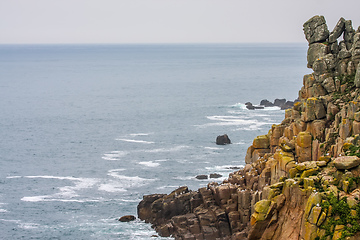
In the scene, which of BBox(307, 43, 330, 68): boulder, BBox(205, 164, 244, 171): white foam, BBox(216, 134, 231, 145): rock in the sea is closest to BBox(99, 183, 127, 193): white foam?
BBox(205, 164, 244, 171): white foam

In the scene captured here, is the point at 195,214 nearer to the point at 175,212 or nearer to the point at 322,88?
the point at 175,212

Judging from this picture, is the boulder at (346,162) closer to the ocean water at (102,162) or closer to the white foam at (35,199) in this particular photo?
the ocean water at (102,162)

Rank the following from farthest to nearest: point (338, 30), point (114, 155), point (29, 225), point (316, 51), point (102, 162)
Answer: point (114, 155), point (102, 162), point (29, 225), point (316, 51), point (338, 30)

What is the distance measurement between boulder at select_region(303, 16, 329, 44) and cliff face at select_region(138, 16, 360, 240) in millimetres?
25

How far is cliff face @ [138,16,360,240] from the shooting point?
178 feet

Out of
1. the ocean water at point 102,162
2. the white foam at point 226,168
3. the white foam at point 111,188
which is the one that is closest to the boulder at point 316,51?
the ocean water at point 102,162

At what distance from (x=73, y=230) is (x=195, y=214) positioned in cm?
2026

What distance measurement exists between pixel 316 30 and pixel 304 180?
27646 mm

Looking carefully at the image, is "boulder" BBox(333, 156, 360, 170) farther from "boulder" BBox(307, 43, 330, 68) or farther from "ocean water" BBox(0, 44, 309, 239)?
"ocean water" BBox(0, 44, 309, 239)

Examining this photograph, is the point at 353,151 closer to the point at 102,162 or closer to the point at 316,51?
the point at 316,51

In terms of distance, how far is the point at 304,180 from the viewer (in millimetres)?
57375

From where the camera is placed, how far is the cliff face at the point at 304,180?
178ft

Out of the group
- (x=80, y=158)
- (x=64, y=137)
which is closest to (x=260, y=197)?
(x=80, y=158)

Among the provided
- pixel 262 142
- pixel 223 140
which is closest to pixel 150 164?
pixel 223 140
